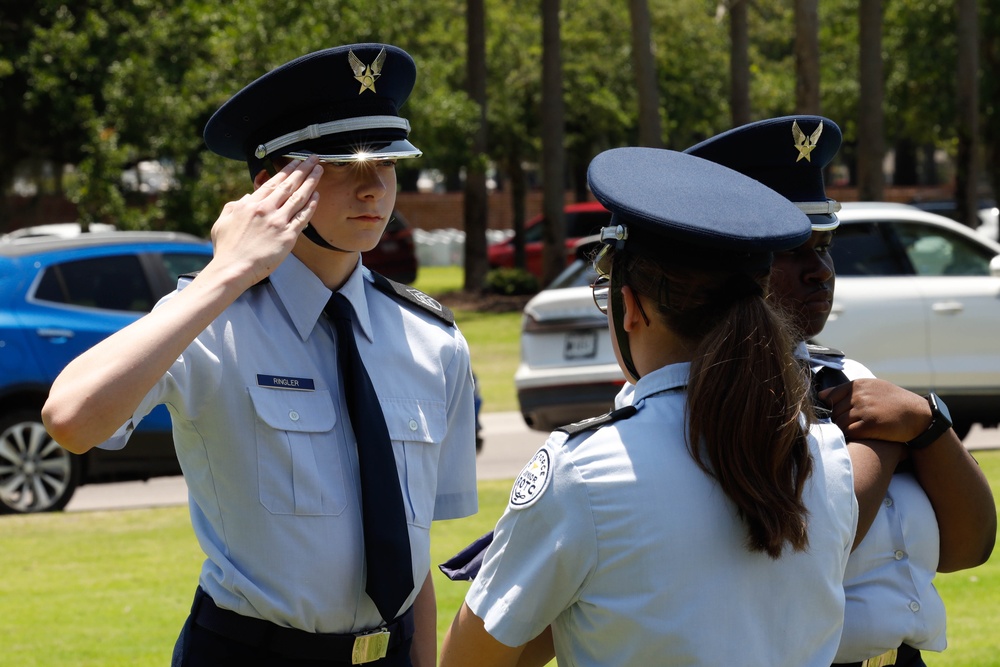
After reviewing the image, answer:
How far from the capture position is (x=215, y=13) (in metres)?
21.3

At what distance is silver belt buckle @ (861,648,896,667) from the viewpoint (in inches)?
99.1

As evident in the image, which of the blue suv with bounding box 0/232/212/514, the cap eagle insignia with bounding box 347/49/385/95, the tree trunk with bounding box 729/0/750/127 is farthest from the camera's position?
the tree trunk with bounding box 729/0/750/127

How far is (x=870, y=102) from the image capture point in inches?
792

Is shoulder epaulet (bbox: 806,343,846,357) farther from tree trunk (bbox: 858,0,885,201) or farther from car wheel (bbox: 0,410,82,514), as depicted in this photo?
tree trunk (bbox: 858,0,885,201)

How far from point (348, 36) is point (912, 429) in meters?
19.4

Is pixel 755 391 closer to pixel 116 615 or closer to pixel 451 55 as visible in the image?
pixel 116 615

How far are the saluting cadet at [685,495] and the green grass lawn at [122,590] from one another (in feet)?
11.5

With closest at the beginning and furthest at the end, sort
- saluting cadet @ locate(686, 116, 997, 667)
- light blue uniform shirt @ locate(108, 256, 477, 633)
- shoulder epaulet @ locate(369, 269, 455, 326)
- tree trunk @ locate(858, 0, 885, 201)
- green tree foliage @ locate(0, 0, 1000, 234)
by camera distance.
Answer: saluting cadet @ locate(686, 116, 997, 667), light blue uniform shirt @ locate(108, 256, 477, 633), shoulder epaulet @ locate(369, 269, 455, 326), tree trunk @ locate(858, 0, 885, 201), green tree foliage @ locate(0, 0, 1000, 234)

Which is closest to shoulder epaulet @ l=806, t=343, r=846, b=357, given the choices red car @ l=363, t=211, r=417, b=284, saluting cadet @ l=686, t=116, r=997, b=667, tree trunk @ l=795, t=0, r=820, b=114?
saluting cadet @ l=686, t=116, r=997, b=667

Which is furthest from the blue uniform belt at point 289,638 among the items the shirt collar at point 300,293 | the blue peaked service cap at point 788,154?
the blue peaked service cap at point 788,154

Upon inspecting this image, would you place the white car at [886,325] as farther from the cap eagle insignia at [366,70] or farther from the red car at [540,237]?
the red car at [540,237]

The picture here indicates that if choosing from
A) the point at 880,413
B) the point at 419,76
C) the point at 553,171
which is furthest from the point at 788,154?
the point at 553,171

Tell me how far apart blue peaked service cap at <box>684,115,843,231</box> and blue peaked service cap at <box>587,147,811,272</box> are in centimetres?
51

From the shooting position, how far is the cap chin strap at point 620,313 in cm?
216
